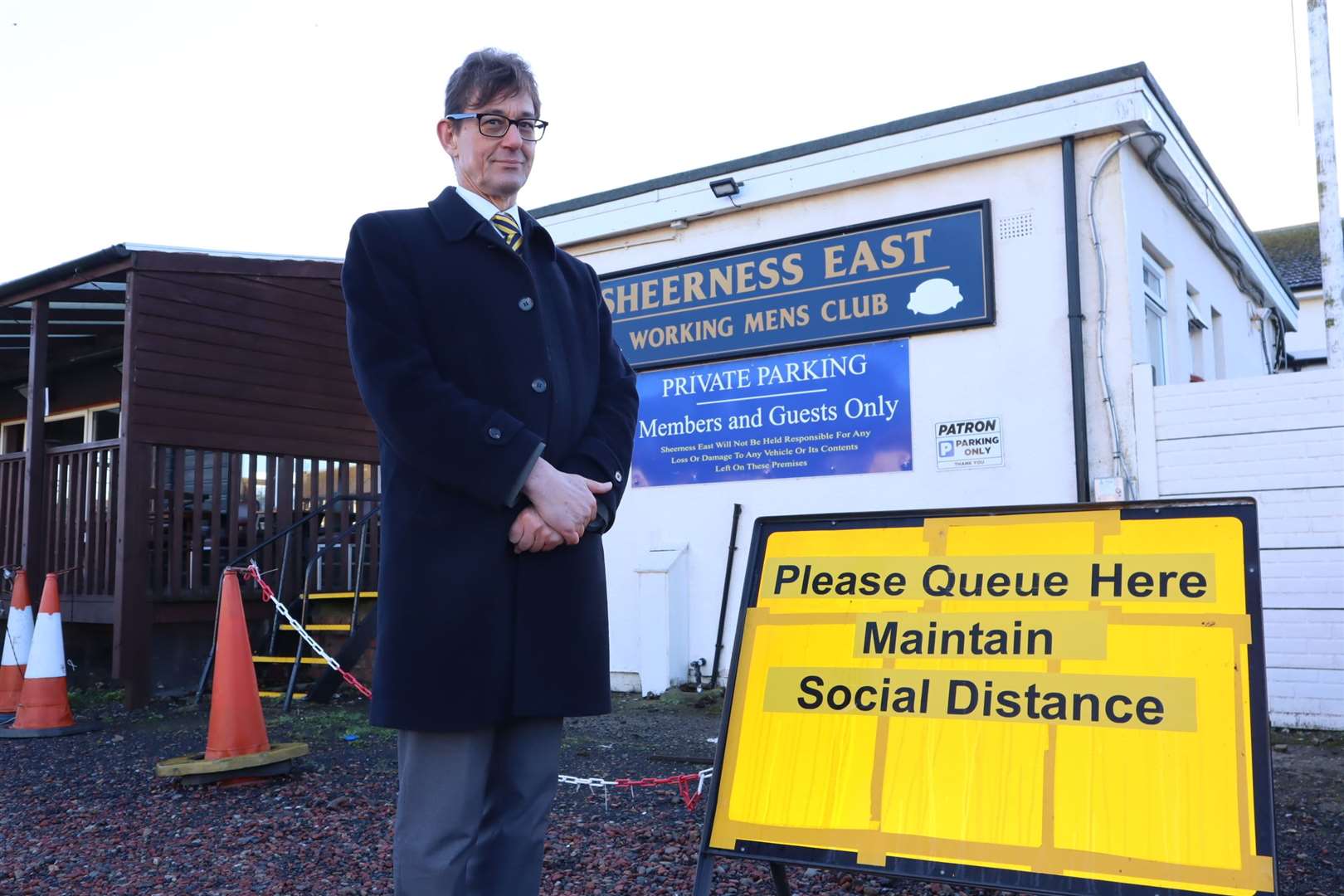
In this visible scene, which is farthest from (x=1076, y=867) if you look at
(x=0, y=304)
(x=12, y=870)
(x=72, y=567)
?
(x=0, y=304)

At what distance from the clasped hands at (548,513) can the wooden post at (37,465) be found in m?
8.84

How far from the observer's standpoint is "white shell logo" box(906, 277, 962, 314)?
24.7 ft

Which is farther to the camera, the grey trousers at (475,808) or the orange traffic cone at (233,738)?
the orange traffic cone at (233,738)

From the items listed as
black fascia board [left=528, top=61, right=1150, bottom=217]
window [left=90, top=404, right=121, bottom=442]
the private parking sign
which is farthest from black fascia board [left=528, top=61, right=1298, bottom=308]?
window [left=90, top=404, right=121, bottom=442]

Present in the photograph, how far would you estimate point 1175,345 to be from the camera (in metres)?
8.85

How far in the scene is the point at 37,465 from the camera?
9.56m

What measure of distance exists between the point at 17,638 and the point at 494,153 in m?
8.22

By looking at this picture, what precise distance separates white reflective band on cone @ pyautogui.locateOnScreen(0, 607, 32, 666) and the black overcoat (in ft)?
25.9

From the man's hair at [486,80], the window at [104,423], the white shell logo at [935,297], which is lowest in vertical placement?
the man's hair at [486,80]

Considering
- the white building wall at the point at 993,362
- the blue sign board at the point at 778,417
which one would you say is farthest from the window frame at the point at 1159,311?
the blue sign board at the point at 778,417

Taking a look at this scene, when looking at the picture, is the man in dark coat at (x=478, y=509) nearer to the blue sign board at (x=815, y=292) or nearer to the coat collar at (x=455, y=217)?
the coat collar at (x=455, y=217)

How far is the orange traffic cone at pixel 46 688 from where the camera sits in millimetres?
7188

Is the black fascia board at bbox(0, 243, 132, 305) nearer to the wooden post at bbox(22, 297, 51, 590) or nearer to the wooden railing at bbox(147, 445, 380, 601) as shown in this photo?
the wooden post at bbox(22, 297, 51, 590)

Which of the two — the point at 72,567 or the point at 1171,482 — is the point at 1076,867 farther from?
the point at 72,567
